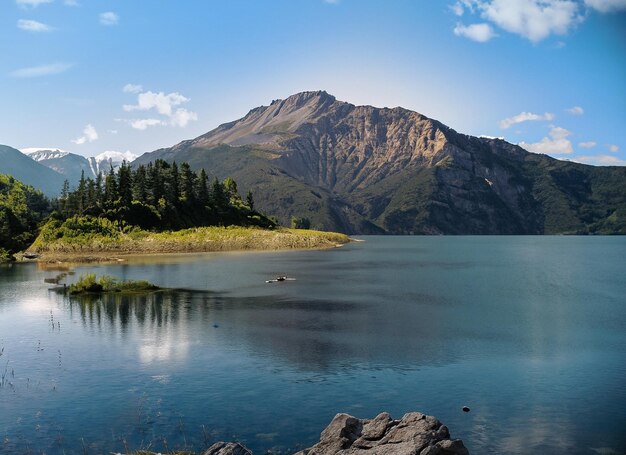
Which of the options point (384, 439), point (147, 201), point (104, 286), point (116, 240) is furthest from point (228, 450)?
point (147, 201)

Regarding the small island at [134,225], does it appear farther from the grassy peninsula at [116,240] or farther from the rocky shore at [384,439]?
the rocky shore at [384,439]

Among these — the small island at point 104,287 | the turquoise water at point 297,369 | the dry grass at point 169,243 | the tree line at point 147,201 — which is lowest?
the turquoise water at point 297,369

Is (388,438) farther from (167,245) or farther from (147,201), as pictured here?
(147,201)

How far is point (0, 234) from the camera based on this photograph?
526ft

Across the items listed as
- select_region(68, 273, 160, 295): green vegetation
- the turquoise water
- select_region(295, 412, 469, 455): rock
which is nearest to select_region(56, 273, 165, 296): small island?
select_region(68, 273, 160, 295): green vegetation

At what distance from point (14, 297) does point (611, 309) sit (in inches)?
3037

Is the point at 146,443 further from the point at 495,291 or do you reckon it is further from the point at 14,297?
the point at 495,291

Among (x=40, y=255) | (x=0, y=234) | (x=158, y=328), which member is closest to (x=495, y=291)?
(x=158, y=328)

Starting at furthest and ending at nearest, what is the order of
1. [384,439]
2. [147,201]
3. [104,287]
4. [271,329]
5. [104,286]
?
[147,201]
[104,286]
[104,287]
[271,329]
[384,439]

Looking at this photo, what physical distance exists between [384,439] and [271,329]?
98.0 ft

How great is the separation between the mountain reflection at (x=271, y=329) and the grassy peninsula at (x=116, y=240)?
83.3m

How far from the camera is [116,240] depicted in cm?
15400

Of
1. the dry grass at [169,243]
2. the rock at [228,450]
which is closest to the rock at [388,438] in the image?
the rock at [228,450]

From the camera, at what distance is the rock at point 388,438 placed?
57.6ft
